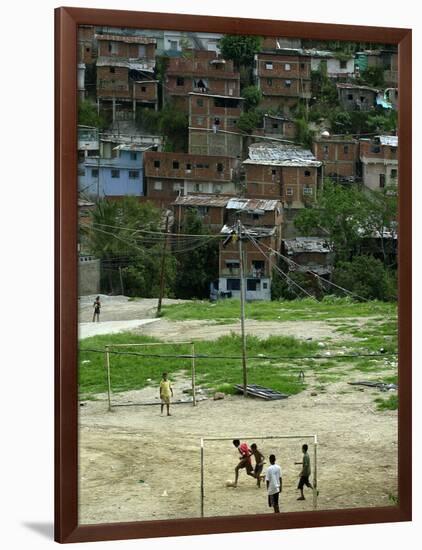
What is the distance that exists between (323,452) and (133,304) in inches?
56.0

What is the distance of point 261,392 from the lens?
8703mm

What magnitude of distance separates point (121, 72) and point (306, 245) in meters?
1.52

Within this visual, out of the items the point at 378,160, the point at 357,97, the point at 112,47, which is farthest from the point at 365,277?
the point at 112,47

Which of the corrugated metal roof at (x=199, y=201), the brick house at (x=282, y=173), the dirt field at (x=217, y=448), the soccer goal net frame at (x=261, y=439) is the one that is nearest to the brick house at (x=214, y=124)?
the brick house at (x=282, y=173)

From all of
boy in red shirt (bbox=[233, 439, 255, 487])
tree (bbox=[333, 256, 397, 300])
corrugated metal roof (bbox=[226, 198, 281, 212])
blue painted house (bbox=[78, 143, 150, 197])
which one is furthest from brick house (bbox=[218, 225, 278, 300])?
boy in red shirt (bbox=[233, 439, 255, 487])

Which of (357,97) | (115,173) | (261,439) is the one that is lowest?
(261,439)

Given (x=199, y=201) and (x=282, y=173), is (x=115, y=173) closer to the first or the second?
(x=199, y=201)

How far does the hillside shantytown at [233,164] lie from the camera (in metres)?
8.43

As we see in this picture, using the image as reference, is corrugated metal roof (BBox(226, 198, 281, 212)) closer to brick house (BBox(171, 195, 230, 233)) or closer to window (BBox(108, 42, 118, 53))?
brick house (BBox(171, 195, 230, 233))

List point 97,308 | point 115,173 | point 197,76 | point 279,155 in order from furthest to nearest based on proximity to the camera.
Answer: point 279,155 → point 197,76 → point 115,173 → point 97,308

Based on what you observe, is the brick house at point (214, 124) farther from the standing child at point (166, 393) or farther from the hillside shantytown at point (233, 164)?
the standing child at point (166, 393)

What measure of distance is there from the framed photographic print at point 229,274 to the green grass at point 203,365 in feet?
0.04

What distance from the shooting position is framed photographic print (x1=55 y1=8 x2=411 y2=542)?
328 inches

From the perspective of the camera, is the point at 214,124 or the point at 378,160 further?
the point at 378,160
